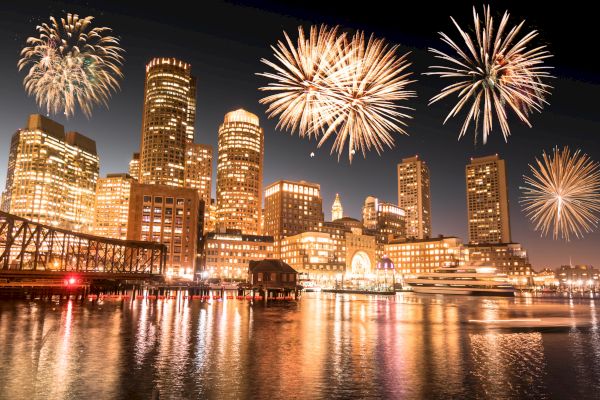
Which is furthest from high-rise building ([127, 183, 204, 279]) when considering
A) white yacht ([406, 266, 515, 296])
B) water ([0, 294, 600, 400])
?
water ([0, 294, 600, 400])

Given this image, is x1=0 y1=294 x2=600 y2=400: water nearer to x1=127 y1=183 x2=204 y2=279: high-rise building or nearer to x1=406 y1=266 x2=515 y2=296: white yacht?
x1=406 y1=266 x2=515 y2=296: white yacht

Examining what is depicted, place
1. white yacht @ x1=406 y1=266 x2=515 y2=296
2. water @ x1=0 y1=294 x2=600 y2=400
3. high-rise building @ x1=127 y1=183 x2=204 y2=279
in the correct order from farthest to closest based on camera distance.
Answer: high-rise building @ x1=127 y1=183 x2=204 y2=279
white yacht @ x1=406 y1=266 x2=515 y2=296
water @ x1=0 y1=294 x2=600 y2=400

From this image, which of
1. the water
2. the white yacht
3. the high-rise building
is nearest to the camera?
the water

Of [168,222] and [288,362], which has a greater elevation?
[168,222]

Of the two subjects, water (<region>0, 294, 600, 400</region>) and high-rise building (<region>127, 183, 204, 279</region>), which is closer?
water (<region>0, 294, 600, 400</region>)

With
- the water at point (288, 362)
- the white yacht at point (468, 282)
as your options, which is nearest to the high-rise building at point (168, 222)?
the white yacht at point (468, 282)

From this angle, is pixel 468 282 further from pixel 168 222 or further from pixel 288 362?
pixel 288 362

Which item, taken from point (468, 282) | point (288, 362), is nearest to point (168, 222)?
point (468, 282)

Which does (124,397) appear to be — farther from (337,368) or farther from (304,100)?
(304,100)
